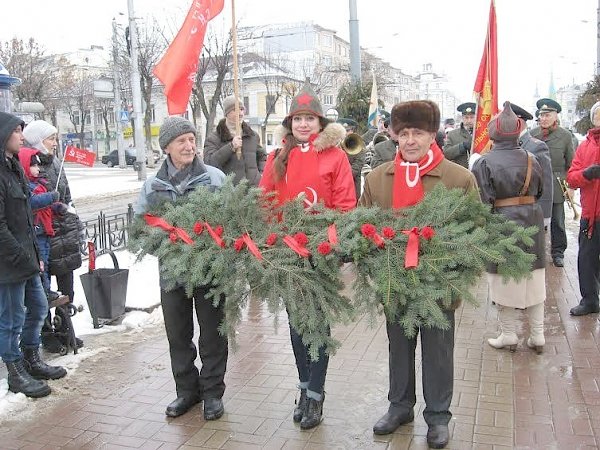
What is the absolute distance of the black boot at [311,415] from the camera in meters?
3.99

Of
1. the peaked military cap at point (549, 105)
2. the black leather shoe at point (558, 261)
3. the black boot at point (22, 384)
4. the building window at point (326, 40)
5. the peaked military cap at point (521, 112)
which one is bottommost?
the black leather shoe at point (558, 261)

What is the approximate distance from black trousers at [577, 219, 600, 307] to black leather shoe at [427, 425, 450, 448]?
3.21 metres

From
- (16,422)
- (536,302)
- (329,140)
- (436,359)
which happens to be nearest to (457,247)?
(436,359)

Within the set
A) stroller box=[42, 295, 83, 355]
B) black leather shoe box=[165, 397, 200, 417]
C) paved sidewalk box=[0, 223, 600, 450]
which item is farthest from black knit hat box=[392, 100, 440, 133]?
stroller box=[42, 295, 83, 355]

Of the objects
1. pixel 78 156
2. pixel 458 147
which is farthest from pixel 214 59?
pixel 78 156

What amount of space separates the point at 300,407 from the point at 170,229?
141 centimetres

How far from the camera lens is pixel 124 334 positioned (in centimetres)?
598

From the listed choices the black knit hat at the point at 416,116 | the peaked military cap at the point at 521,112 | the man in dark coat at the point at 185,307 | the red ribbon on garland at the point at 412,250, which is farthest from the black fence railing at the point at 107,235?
the red ribbon on garland at the point at 412,250

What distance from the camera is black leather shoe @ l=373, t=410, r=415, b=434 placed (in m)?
3.87

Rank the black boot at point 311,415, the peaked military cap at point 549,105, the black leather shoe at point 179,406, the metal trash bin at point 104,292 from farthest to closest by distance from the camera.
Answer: the peaked military cap at point 549,105, the metal trash bin at point 104,292, the black leather shoe at point 179,406, the black boot at point 311,415

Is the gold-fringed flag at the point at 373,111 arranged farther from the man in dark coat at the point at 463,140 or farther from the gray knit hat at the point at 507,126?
the gray knit hat at the point at 507,126

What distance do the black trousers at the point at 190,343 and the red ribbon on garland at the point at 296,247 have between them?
35.9 inches

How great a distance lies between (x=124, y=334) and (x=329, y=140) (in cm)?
314

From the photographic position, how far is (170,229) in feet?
12.4
